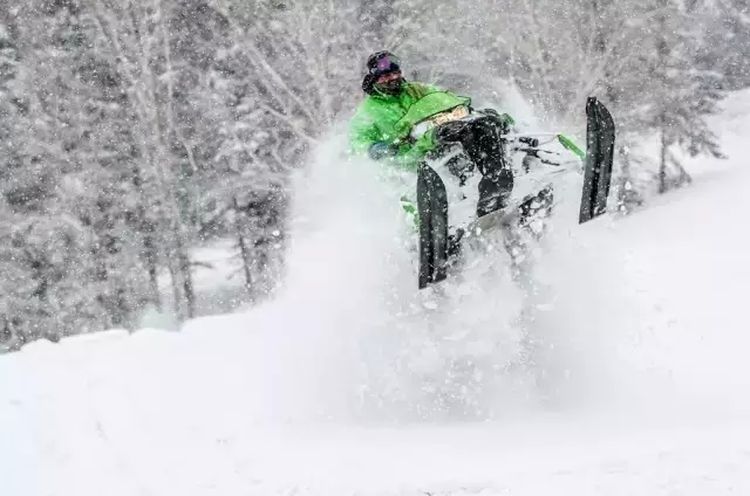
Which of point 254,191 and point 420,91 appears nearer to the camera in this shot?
point 420,91

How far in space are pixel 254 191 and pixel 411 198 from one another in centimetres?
1532

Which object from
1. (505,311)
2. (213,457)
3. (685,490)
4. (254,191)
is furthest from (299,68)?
(685,490)

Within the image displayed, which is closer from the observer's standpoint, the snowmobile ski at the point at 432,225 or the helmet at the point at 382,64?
the snowmobile ski at the point at 432,225

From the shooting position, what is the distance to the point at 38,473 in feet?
21.3

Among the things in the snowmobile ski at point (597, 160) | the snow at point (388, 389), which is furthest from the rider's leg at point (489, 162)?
the snow at point (388, 389)

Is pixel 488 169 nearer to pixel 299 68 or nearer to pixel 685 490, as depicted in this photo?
pixel 685 490

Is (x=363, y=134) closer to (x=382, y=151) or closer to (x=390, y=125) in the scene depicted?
(x=390, y=125)

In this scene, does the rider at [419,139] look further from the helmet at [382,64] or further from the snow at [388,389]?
the snow at [388,389]

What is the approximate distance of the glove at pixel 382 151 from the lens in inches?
303

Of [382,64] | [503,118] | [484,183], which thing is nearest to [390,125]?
[382,64]

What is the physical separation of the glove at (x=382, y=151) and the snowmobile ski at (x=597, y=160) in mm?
1636

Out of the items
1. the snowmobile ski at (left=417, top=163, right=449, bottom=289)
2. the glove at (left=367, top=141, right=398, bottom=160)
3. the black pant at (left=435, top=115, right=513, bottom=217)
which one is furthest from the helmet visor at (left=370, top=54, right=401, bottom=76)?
the snowmobile ski at (left=417, top=163, right=449, bottom=289)

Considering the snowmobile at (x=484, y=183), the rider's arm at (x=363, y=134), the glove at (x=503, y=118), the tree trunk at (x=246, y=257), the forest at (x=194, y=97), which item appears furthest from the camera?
the tree trunk at (x=246, y=257)

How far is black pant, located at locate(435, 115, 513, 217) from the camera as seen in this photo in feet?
23.6
